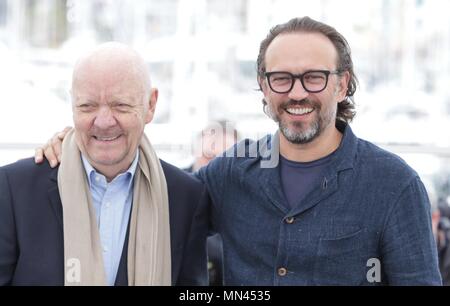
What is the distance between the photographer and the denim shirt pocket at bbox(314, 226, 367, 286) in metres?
2.35

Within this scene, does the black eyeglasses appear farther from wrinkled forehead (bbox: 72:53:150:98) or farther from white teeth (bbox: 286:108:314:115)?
wrinkled forehead (bbox: 72:53:150:98)

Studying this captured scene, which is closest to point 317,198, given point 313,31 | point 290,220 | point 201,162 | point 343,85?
point 290,220

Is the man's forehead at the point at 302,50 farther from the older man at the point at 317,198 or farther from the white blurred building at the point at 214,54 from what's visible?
the white blurred building at the point at 214,54

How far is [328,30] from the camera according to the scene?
2.55 metres

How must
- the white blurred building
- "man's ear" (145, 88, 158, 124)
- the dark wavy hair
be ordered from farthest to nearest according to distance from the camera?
the white blurred building → the dark wavy hair → "man's ear" (145, 88, 158, 124)

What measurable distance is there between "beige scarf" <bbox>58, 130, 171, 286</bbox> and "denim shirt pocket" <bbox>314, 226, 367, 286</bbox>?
56cm

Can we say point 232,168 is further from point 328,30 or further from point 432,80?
point 432,80

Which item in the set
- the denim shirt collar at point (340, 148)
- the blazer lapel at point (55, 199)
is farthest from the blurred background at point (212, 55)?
the blazer lapel at point (55, 199)

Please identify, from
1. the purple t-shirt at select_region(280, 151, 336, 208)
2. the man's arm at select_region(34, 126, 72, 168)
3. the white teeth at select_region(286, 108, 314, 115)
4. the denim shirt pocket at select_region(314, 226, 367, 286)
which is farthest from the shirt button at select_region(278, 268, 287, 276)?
the man's arm at select_region(34, 126, 72, 168)

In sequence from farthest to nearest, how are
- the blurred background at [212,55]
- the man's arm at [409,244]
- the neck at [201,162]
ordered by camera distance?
the blurred background at [212,55]
the neck at [201,162]
the man's arm at [409,244]

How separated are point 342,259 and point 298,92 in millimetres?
626

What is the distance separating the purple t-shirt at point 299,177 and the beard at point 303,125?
0.36 feet

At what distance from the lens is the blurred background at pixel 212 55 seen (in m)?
8.70

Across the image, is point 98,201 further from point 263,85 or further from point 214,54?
point 214,54
